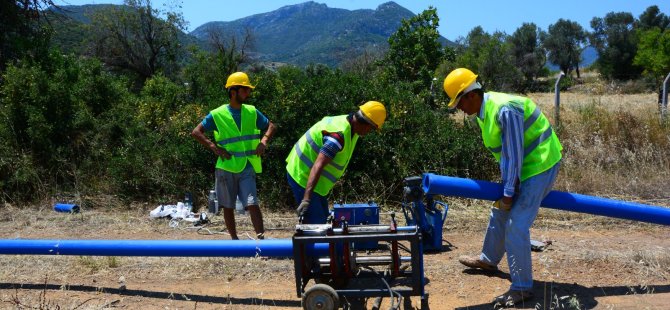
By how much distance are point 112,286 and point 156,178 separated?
400cm

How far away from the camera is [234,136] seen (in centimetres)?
600

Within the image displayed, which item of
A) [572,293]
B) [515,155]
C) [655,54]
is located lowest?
[572,293]

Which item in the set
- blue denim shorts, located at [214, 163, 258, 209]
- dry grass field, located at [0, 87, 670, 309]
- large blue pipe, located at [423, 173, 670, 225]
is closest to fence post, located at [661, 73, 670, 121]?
dry grass field, located at [0, 87, 670, 309]

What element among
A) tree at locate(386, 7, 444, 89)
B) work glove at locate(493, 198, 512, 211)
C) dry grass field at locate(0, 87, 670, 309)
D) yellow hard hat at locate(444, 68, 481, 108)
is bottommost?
dry grass field at locate(0, 87, 670, 309)

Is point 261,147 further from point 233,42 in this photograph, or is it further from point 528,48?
point 528,48

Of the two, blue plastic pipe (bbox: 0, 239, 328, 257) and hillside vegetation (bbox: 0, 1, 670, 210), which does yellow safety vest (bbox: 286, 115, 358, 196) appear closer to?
blue plastic pipe (bbox: 0, 239, 328, 257)

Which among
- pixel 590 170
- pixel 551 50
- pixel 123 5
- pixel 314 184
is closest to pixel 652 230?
pixel 590 170

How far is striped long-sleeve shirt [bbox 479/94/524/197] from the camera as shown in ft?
13.9

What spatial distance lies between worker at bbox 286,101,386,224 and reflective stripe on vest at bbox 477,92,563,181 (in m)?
0.80

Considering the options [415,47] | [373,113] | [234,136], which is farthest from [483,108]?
[415,47]

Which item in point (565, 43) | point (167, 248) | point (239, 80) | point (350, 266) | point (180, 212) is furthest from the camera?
point (565, 43)

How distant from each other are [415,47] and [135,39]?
26036 mm

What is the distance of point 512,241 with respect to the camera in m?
4.46

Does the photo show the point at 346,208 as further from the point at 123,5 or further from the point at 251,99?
the point at 123,5
